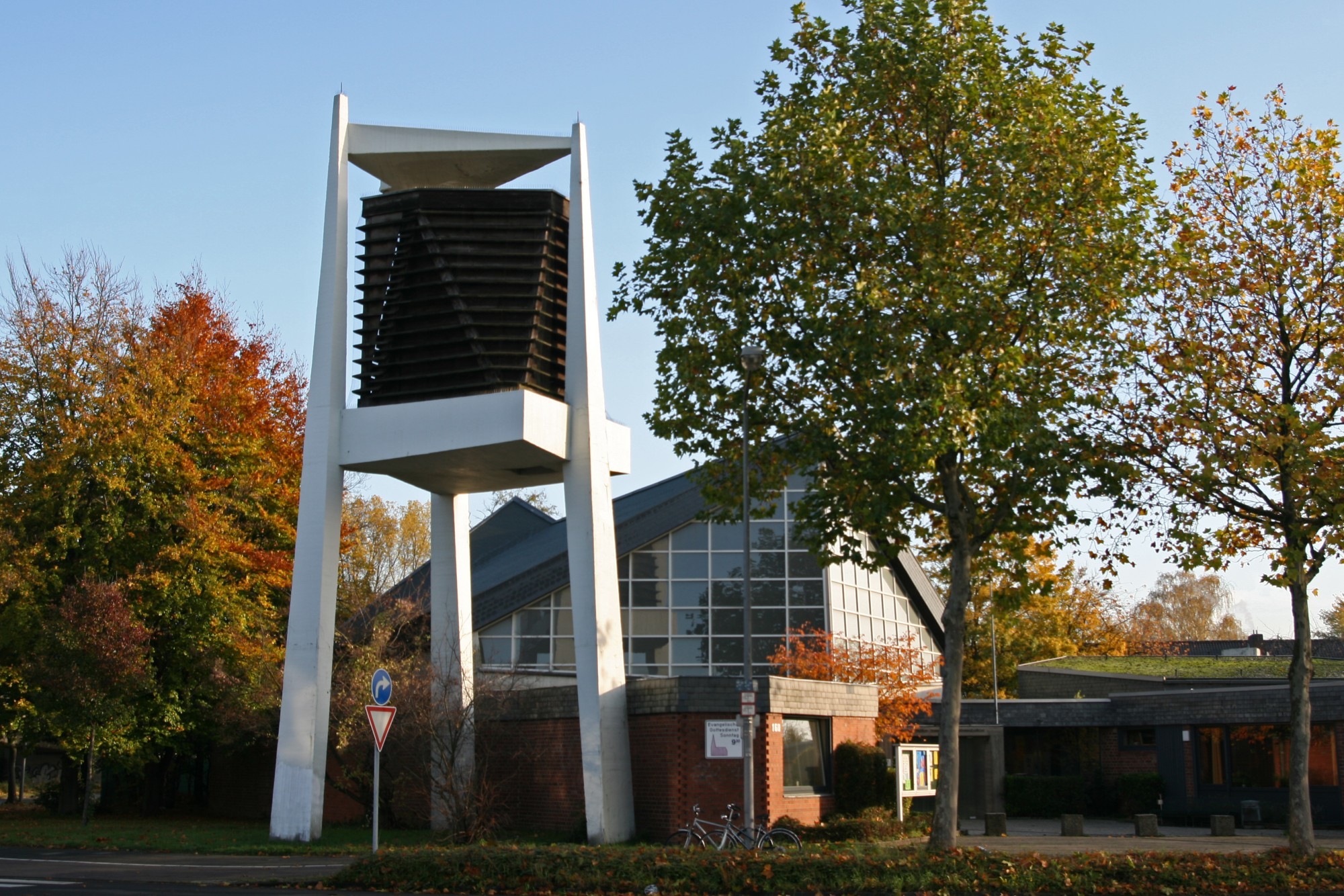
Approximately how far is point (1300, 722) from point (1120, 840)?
8.40 meters

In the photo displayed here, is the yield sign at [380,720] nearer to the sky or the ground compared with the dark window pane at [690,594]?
nearer to the ground

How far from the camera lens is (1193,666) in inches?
1702

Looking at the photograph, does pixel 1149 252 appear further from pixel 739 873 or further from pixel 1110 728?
pixel 1110 728

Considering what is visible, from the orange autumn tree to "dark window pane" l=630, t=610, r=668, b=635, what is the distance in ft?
11.3

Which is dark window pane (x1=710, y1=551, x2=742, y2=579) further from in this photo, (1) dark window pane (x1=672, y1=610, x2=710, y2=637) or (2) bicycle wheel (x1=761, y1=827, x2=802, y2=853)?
(2) bicycle wheel (x1=761, y1=827, x2=802, y2=853)

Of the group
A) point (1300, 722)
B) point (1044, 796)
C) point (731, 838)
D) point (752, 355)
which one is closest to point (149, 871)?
point (731, 838)

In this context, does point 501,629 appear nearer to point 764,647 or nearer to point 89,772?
point 764,647

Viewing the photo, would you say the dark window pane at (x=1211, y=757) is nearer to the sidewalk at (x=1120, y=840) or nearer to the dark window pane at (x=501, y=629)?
the sidewalk at (x=1120, y=840)

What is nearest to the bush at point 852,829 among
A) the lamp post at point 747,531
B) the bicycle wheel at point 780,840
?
the bicycle wheel at point 780,840

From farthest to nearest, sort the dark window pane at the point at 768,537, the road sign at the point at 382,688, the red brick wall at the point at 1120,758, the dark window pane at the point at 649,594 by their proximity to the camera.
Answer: the dark window pane at the point at 768,537 → the dark window pane at the point at 649,594 → the red brick wall at the point at 1120,758 → the road sign at the point at 382,688

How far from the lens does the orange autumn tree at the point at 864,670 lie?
30328 millimetres

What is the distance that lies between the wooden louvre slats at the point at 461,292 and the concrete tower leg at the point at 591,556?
0.58m

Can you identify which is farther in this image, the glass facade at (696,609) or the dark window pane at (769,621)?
the dark window pane at (769,621)

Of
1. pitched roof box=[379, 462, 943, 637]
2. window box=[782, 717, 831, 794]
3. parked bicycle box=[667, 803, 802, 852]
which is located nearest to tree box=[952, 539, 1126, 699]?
pitched roof box=[379, 462, 943, 637]
